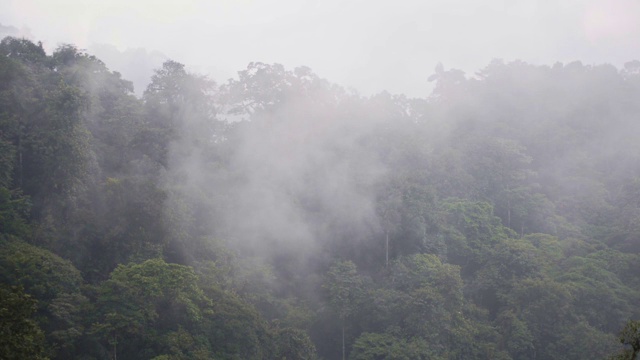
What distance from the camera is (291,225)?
27.7 meters

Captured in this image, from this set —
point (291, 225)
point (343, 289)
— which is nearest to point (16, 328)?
point (343, 289)

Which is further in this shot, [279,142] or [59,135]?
[279,142]

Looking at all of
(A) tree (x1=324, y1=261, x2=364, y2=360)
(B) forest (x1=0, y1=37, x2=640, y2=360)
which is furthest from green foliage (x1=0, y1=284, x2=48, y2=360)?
(A) tree (x1=324, y1=261, x2=364, y2=360)

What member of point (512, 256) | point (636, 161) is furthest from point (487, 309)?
point (636, 161)

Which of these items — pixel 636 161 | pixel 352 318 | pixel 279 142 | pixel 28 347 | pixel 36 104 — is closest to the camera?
pixel 28 347

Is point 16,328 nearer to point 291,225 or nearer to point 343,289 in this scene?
point 343,289

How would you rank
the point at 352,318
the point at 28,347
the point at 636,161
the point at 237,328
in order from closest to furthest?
the point at 28,347
the point at 237,328
the point at 352,318
the point at 636,161

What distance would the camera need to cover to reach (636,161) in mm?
39750

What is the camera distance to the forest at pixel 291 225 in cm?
1833

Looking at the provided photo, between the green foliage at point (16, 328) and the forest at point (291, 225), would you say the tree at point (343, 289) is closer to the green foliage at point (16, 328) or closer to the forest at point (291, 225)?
the forest at point (291, 225)

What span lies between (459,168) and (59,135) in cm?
2542

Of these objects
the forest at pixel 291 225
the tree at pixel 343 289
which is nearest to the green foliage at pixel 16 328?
the forest at pixel 291 225

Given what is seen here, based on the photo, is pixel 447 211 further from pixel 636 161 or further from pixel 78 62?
pixel 78 62

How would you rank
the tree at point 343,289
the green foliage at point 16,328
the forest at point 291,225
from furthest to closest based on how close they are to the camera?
the tree at point 343,289, the forest at point 291,225, the green foliage at point 16,328
